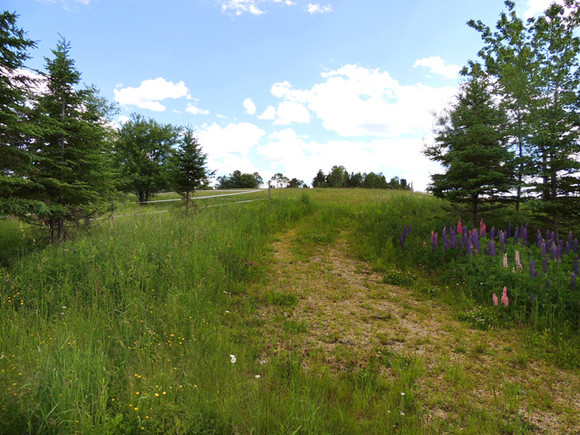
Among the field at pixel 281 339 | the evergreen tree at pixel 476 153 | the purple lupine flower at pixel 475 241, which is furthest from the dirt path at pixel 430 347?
the evergreen tree at pixel 476 153

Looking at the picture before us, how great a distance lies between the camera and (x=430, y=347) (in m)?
4.03

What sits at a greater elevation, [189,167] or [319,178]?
[319,178]

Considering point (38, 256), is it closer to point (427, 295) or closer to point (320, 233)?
point (320, 233)

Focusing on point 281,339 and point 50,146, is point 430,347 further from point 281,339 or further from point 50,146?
point 50,146

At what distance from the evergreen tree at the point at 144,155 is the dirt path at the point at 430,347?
758 inches

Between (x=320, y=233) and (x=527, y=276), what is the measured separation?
231 inches

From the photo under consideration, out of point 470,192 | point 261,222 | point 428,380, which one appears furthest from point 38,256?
point 470,192

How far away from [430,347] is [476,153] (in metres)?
7.26

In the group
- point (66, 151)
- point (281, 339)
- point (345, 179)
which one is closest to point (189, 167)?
point (66, 151)

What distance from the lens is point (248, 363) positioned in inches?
129

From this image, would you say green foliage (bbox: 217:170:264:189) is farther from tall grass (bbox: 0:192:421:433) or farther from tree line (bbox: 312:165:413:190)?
tall grass (bbox: 0:192:421:433)

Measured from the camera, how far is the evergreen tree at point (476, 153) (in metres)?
8.64

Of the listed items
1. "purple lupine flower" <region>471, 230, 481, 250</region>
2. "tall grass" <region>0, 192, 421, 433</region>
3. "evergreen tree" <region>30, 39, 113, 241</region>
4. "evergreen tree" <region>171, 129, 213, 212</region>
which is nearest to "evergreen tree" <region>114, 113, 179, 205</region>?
"evergreen tree" <region>171, 129, 213, 212</region>

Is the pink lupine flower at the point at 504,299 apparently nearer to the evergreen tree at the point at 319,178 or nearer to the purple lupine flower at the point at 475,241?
the purple lupine flower at the point at 475,241
